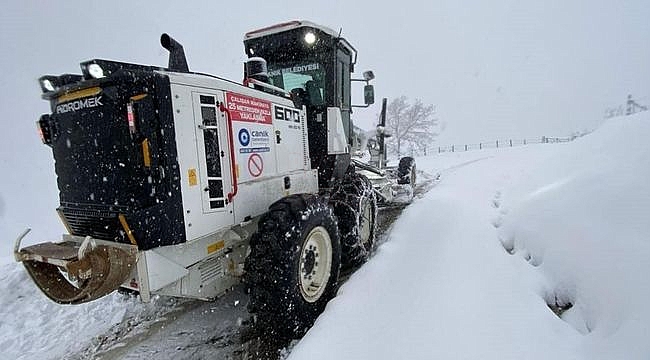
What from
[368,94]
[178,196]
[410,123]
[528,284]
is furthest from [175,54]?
[410,123]

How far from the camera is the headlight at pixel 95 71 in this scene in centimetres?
247

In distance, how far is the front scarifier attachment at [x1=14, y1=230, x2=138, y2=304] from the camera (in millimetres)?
2256

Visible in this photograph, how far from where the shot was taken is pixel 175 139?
2.46 metres

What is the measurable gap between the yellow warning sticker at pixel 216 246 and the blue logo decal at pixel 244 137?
0.87m

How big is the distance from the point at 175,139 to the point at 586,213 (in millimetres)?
3736

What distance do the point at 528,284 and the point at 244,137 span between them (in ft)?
9.24

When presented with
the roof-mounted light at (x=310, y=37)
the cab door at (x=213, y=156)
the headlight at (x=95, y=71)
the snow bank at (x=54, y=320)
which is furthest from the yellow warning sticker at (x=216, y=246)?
the roof-mounted light at (x=310, y=37)

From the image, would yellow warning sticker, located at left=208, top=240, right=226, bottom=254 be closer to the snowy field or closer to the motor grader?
the motor grader

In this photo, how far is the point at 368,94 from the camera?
6.00m

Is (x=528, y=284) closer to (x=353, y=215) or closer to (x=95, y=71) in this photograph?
(x=353, y=215)

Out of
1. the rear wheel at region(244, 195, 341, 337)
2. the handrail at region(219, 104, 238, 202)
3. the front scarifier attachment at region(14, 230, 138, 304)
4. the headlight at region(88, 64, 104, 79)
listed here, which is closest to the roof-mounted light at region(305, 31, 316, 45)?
the handrail at region(219, 104, 238, 202)

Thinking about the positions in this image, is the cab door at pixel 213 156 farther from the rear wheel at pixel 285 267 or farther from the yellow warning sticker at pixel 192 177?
the rear wheel at pixel 285 267

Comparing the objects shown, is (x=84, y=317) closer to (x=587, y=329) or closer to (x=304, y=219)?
(x=304, y=219)

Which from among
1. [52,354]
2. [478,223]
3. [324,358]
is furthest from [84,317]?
[478,223]
